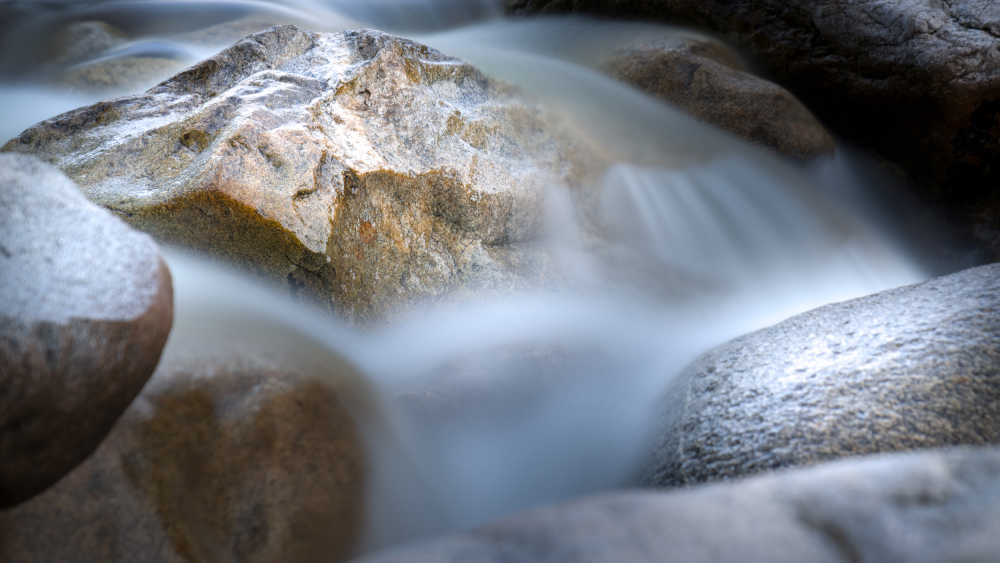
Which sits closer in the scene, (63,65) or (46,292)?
(46,292)

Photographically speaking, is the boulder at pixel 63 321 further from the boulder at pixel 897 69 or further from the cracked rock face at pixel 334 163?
the boulder at pixel 897 69

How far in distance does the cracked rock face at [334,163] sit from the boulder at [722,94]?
1492 millimetres

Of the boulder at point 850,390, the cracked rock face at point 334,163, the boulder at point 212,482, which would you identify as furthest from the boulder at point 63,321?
the boulder at point 850,390

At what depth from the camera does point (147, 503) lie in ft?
5.48

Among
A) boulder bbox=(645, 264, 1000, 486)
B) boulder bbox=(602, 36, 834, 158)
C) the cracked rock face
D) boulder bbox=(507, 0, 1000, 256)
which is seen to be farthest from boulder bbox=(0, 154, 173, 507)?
boulder bbox=(507, 0, 1000, 256)

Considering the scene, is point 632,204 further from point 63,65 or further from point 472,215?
point 63,65

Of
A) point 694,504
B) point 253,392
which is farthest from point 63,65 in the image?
point 694,504

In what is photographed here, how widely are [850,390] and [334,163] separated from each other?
2187 millimetres

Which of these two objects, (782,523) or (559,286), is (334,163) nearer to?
(559,286)

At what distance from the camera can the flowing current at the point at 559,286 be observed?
7.75 ft

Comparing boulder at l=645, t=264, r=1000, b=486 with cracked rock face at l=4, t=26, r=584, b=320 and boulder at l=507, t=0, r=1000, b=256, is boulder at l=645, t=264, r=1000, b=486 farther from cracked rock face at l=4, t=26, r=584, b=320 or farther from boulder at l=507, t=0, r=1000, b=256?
boulder at l=507, t=0, r=1000, b=256

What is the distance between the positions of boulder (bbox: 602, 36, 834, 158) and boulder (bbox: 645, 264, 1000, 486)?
2309mm

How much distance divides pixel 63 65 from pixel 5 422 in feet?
15.3

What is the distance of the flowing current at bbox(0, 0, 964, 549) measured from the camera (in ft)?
7.75
